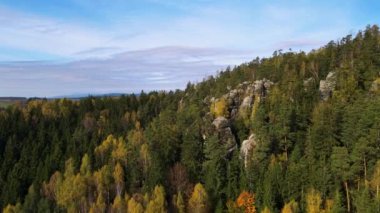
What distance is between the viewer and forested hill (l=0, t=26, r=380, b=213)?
4454 inches

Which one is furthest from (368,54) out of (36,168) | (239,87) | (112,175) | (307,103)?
(36,168)

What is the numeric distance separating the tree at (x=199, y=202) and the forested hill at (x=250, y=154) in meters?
0.26

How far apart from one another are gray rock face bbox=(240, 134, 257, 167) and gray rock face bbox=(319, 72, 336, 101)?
990 inches

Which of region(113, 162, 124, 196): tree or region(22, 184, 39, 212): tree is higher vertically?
region(113, 162, 124, 196): tree

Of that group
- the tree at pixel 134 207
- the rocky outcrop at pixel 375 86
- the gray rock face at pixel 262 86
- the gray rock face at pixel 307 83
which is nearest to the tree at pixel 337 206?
the rocky outcrop at pixel 375 86

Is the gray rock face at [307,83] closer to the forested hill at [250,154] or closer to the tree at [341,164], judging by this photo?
the forested hill at [250,154]

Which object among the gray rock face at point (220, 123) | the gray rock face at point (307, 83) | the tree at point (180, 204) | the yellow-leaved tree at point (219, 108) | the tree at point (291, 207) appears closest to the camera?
the tree at point (291, 207)

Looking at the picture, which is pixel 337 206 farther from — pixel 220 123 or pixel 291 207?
pixel 220 123

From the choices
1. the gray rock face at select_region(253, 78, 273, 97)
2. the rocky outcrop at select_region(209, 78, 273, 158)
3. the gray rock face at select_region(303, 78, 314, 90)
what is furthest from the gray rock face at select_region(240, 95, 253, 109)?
the gray rock face at select_region(303, 78, 314, 90)

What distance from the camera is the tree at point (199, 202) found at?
11794 centimetres

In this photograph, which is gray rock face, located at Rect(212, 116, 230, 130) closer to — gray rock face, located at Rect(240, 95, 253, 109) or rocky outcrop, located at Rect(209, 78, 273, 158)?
rocky outcrop, located at Rect(209, 78, 273, 158)

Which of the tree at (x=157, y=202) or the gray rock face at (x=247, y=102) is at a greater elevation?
the gray rock face at (x=247, y=102)

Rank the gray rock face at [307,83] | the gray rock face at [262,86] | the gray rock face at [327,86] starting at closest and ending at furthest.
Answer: the gray rock face at [327,86] → the gray rock face at [307,83] → the gray rock face at [262,86]

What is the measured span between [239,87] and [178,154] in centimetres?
3231
